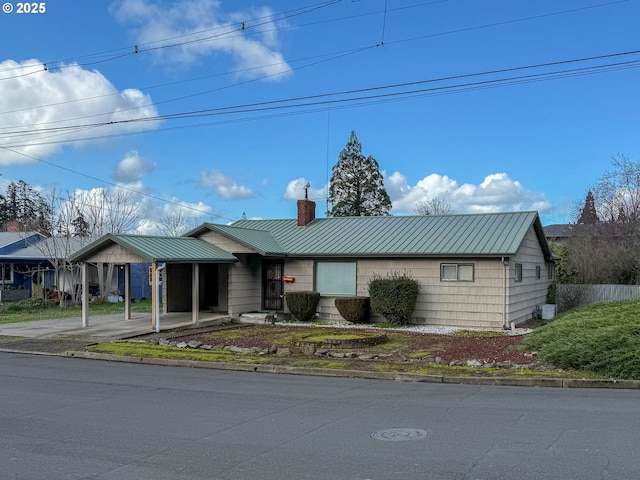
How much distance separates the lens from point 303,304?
22.3 meters

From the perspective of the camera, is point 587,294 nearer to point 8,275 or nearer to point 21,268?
point 21,268

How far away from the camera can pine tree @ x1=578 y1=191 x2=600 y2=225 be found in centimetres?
3659

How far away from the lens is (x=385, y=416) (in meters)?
8.45

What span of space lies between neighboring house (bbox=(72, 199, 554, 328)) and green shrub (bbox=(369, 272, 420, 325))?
0.59 metres

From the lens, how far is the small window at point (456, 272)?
67.2 ft

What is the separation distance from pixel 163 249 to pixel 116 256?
1.60m

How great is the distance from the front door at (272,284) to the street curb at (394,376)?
9768mm

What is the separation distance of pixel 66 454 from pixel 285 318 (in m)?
16.8

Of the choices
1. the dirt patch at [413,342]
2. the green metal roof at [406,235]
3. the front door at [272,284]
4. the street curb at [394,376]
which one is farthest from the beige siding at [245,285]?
the street curb at [394,376]

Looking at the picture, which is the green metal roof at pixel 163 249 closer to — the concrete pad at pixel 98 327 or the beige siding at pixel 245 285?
the beige siding at pixel 245 285

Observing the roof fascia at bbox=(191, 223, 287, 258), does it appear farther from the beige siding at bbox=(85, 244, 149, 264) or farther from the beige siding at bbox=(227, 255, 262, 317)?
the beige siding at bbox=(85, 244, 149, 264)

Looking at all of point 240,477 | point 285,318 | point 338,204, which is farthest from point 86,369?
point 338,204

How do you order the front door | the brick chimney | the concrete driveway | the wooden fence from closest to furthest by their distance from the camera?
the concrete driveway, the front door, the brick chimney, the wooden fence

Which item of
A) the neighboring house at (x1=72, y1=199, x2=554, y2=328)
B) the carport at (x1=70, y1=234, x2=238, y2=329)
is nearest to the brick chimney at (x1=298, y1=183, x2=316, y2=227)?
the neighboring house at (x1=72, y1=199, x2=554, y2=328)
